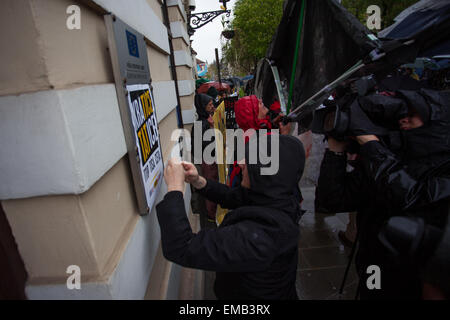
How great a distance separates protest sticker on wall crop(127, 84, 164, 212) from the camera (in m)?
1.24

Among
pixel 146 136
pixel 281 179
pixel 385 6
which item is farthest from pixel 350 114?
pixel 385 6

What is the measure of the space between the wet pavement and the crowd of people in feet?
3.28

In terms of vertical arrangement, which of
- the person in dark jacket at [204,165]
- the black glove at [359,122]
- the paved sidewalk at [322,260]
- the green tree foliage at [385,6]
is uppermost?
the green tree foliage at [385,6]

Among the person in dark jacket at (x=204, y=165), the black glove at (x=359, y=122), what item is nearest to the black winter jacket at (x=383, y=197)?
the black glove at (x=359, y=122)

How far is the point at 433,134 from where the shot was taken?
1733mm

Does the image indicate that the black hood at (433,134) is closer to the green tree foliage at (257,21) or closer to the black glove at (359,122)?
the black glove at (359,122)

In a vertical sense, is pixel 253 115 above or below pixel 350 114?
below

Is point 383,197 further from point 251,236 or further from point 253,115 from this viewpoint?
point 253,115

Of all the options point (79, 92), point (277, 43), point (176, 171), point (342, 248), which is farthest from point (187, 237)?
point (342, 248)

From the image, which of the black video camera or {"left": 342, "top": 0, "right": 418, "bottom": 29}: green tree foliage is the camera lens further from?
{"left": 342, "top": 0, "right": 418, "bottom": 29}: green tree foliage

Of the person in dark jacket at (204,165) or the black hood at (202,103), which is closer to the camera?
the person in dark jacket at (204,165)

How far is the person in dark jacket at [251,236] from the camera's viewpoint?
121cm

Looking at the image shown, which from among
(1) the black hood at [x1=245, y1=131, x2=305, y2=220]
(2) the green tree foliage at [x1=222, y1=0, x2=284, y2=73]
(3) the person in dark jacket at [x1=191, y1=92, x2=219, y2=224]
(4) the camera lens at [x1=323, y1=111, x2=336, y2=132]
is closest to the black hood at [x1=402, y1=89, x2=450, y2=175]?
Answer: (4) the camera lens at [x1=323, y1=111, x2=336, y2=132]

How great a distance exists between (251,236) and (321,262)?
103 inches
